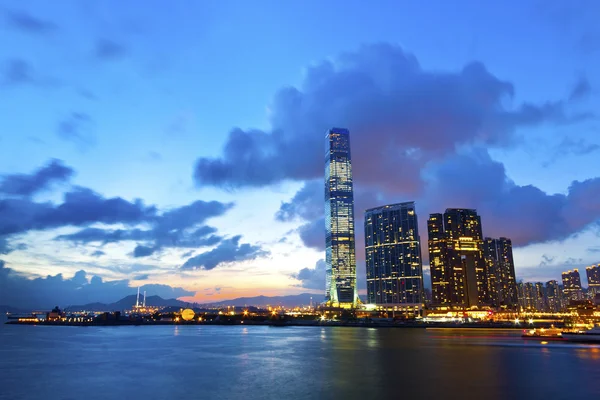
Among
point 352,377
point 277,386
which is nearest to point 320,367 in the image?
point 352,377

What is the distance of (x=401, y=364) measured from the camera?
210ft

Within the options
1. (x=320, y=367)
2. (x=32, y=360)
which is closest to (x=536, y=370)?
(x=320, y=367)

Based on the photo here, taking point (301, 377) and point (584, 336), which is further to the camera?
point (584, 336)

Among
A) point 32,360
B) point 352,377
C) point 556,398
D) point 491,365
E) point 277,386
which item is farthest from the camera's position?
point 32,360

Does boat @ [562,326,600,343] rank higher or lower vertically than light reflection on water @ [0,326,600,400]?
lower

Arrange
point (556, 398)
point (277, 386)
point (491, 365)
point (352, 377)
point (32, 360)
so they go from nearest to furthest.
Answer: point (556, 398) < point (277, 386) < point (352, 377) < point (491, 365) < point (32, 360)

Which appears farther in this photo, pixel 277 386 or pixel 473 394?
pixel 277 386

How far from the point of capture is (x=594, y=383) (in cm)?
4662

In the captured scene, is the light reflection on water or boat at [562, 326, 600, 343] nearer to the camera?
the light reflection on water

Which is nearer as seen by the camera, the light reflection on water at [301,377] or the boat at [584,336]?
the light reflection on water at [301,377]

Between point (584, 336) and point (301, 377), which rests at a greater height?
point (301, 377)

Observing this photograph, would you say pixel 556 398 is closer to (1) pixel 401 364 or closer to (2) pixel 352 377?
(2) pixel 352 377

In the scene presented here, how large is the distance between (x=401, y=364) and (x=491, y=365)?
1326cm

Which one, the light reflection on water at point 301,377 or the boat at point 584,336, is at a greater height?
the light reflection on water at point 301,377
